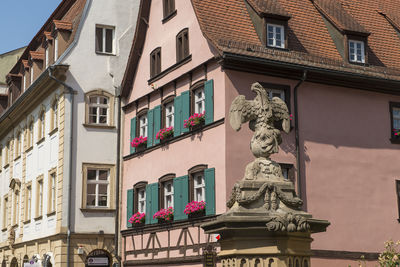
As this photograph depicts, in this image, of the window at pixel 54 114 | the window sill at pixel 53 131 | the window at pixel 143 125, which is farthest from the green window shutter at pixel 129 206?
the window at pixel 54 114

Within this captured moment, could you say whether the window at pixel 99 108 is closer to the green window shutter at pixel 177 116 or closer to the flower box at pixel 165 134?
the flower box at pixel 165 134

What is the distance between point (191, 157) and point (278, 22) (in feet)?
15.3

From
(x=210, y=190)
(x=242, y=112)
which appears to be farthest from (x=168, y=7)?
(x=242, y=112)

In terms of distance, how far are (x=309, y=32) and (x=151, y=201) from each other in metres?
7.19

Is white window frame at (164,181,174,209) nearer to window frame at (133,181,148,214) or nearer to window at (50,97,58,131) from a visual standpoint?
window frame at (133,181,148,214)

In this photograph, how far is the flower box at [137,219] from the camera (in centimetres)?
2286

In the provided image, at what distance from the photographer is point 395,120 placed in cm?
2177

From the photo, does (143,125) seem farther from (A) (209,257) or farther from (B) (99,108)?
(A) (209,257)

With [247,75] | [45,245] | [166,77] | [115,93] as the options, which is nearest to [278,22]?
[247,75]

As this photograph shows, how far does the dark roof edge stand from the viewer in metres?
24.3

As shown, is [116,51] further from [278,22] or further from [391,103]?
[391,103]

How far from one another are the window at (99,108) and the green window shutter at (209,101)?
671 centimetres

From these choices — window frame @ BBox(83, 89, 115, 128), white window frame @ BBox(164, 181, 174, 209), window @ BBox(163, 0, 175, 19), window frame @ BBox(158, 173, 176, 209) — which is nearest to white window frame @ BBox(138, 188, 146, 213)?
window frame @ BBox(158, 173, 176, 209)

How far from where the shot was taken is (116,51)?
85.3ft
